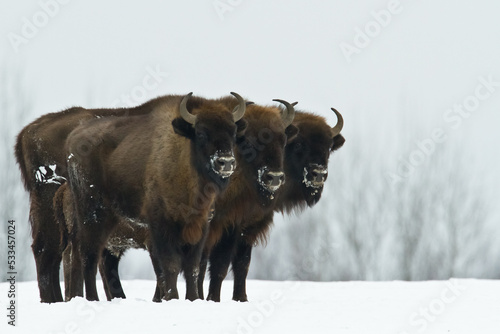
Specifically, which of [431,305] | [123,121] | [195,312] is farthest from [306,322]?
[123,121]

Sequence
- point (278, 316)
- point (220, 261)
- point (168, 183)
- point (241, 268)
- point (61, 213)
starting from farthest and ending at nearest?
point (61, 213) → point (241, 268) → point (220, 261) → point (168, 183) → point (278, 316)

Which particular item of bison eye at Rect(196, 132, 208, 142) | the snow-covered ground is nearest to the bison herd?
bison eye at Rect(196, 132, 208, 142)

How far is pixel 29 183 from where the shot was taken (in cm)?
1700

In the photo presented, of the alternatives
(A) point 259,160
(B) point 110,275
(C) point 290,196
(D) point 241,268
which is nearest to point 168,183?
(A) point 259,160

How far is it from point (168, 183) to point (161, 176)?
16 cm

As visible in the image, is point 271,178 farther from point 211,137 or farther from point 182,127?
point 182,127

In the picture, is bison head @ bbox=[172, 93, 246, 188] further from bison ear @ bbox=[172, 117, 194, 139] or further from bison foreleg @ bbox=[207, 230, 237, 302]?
bison foreleg @ bbox=[207, 230, 237, 302]

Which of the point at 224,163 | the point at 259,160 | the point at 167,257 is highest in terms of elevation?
the point at 224,163

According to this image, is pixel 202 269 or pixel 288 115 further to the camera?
pixel 288 115

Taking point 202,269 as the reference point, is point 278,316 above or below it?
above

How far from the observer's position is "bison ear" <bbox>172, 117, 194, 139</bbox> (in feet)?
46.7

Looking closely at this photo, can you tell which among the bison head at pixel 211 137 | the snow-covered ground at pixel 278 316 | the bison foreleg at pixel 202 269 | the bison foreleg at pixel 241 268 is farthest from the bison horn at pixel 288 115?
the snow-covered ground at pixel 278 316

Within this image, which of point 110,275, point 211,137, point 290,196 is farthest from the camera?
point 110,275

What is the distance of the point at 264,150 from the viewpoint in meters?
15.2
